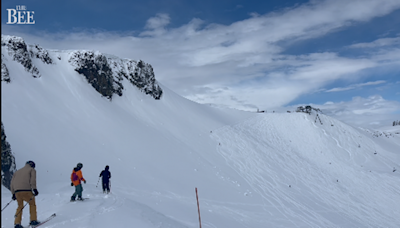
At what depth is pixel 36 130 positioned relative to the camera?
1845cm

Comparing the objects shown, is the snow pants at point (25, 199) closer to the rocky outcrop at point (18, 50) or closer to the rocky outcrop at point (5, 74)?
the rocky outcrop at point (5, 74)

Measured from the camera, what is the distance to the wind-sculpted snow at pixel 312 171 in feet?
65.7

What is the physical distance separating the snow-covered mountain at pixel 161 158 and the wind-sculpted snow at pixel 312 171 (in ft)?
0.47

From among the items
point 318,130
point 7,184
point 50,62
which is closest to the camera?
point 7,184

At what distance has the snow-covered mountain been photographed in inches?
548

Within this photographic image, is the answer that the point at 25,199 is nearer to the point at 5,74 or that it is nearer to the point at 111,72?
the point at 5,74

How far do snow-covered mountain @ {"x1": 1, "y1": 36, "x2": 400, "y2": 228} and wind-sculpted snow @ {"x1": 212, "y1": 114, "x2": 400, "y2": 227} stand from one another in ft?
0.47

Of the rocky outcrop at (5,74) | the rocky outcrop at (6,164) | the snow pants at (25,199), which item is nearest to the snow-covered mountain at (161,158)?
the rocky outcrop at (5,74)

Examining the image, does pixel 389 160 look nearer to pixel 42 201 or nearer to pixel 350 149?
pixel 350 149

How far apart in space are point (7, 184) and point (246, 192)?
14.8 m

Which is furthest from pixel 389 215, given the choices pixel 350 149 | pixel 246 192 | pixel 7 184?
pixel 7 184

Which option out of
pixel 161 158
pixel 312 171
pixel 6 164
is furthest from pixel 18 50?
pixel 312 171

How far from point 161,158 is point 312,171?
16301 millimetres

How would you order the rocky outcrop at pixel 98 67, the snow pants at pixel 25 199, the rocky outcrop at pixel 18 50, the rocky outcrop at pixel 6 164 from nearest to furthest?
1. the snow pants at pixel 25 199
2. the rocky outcrop at pixel 6 164
3. the rocky outcrop at pixel 18 50
4. the rocky outcrop at pixel 98 67
